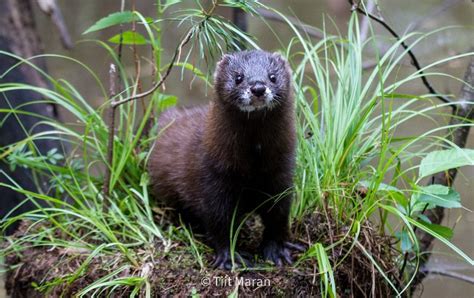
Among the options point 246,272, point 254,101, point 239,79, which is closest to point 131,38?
point 239,79

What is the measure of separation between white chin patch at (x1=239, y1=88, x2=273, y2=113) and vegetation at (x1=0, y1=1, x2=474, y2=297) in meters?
0.28

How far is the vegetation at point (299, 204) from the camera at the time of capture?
3.08 m

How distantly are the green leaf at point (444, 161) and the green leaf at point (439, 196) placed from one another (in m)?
0.07

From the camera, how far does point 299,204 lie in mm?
3525

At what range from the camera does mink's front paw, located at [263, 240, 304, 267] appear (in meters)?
3.21

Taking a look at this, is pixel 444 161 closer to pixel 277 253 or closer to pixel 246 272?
pixel 277 253

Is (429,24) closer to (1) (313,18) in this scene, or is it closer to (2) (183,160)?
(1) (313,18)

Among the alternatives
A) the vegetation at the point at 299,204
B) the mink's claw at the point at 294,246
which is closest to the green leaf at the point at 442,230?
the vegetation at the point at 299,204

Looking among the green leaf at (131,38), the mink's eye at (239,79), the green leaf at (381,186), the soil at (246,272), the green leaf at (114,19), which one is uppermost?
the green leaf at (114,19)

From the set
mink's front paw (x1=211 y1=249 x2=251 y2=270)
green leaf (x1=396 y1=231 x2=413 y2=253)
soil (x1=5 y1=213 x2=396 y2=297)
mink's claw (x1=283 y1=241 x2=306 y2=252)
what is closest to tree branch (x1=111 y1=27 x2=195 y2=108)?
soil (x1=5 y1=213 x2=396 y2=297)

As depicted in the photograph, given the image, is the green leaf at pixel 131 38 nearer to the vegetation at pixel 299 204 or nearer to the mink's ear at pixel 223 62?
the vegetation at pixel 299 204

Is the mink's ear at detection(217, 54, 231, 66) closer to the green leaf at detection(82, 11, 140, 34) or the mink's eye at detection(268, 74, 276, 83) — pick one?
the mink's eye at detection(268, 74, 276, 83)

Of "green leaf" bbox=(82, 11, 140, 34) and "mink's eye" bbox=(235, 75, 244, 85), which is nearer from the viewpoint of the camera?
"mink's eye" bbox=(235, 75, 244, 85)

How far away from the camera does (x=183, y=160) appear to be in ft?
11.8
